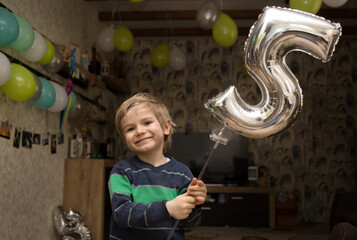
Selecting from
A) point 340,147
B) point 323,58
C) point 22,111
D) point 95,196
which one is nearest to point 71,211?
point 95,196

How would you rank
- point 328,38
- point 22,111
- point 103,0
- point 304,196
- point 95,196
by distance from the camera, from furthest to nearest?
1. point 304,196
2. point 103,0
3. point 95,196
4. point 22,111
5. point 328,38

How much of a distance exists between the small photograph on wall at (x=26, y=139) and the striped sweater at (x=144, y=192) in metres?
2.04

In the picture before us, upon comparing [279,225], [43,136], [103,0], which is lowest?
[279,225]

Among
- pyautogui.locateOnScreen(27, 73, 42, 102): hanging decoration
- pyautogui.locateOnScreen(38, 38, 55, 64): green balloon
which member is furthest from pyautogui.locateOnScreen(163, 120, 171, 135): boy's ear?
pyautogui.locateOnScreen(38, 38, 55, 64): green balloon

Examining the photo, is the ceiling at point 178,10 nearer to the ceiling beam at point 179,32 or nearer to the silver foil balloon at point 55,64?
the ceiling beam at point 179,32

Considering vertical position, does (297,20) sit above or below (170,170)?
above

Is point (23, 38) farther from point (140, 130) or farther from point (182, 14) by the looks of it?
point (182, 14)

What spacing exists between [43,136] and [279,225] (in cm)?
367

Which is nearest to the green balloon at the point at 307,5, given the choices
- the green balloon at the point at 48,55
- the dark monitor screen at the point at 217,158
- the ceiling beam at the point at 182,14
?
the ceiling beam at the point at 182,14

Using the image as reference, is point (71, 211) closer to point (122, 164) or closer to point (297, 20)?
point (122, 164)

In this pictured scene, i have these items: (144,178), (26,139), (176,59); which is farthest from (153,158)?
(176,59)

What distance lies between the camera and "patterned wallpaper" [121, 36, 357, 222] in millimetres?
5758

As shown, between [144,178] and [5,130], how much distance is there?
1.88 meters

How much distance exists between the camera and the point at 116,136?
19.6ft
